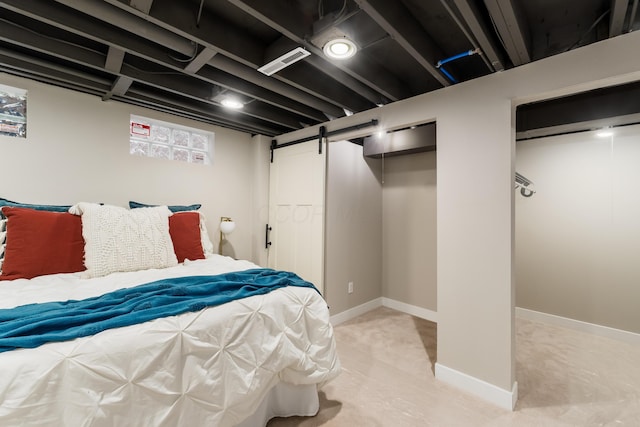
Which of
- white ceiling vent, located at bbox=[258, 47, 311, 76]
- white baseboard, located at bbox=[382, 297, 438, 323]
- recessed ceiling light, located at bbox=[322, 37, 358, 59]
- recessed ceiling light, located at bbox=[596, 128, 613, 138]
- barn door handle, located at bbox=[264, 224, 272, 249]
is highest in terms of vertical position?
white ceiling vent, located at bbox=[258, 47, 311, 76]

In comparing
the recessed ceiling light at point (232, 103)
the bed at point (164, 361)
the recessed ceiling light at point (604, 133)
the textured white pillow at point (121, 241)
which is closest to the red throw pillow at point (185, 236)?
the textured white pillow at point (121, 241)

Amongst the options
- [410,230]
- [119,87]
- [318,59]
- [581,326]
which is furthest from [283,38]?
[581,326]

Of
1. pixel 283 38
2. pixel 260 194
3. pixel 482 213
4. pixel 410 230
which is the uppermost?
pixel 283 38

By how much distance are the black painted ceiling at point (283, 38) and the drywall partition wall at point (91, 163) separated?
220mm

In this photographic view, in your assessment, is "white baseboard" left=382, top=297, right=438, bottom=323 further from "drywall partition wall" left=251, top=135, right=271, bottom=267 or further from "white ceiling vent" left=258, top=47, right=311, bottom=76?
"white ceiling vent" left=258, top=47, right=311, bottom=76

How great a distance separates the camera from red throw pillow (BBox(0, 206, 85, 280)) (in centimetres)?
180

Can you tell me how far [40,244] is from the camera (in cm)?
188

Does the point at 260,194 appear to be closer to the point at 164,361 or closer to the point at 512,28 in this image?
the point at 164,361

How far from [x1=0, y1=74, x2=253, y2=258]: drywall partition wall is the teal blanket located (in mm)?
1576

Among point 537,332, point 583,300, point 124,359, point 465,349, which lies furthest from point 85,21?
point 583,300

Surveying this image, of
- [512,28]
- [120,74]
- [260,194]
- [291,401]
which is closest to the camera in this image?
[512,28]

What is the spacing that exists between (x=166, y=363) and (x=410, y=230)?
3.08m

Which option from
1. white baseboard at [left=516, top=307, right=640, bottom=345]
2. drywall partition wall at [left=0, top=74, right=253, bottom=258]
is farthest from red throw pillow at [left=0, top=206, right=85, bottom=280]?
white baseboard at [left=516, top=307, right=640, bottom=345]

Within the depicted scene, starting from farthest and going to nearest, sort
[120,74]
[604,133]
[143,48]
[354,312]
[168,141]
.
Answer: [354,312], [168,141], [604,133], [120,74], [143,48]
